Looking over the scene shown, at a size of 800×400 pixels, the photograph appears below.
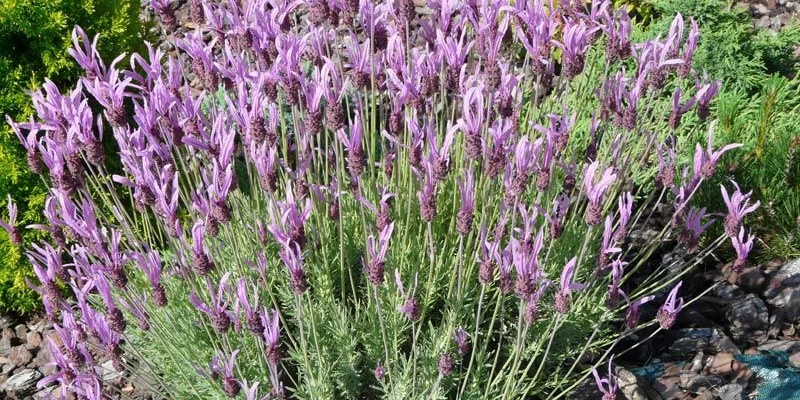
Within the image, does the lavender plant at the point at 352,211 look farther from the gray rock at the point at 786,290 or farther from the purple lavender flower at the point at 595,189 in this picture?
the gray rock at the point at 786,290

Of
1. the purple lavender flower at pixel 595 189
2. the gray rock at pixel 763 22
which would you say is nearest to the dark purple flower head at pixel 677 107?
the purple lavender flower at pixel 595 189

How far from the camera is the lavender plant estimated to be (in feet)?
6.23

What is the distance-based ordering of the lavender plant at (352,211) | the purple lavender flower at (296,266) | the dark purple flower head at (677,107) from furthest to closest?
the dark purple flower head at (677,107) → the lavender plant at (352,211) → the purple lavender flower at (296,266)

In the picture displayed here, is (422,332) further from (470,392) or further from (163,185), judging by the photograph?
(163,185)

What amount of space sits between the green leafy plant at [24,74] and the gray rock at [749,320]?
113 inches

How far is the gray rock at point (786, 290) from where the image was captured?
303 centimetres

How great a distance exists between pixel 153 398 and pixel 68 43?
1.53 metres

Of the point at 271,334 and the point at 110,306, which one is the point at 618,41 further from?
the point at 110,306

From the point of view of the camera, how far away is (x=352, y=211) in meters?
2.72

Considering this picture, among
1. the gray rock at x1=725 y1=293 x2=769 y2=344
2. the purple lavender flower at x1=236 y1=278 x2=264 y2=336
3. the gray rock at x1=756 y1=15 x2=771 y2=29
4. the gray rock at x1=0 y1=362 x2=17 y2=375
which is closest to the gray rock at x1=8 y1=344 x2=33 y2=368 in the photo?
the gray rock at x1=0 y1=362 x2=17 y2=375

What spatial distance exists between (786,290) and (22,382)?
3.12m

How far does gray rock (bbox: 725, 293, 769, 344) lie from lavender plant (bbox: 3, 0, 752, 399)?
70cm

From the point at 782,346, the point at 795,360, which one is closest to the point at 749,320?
the point at 782,346

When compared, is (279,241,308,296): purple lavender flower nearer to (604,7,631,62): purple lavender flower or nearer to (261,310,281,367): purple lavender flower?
(261,310,281,367): purple lavender flower
